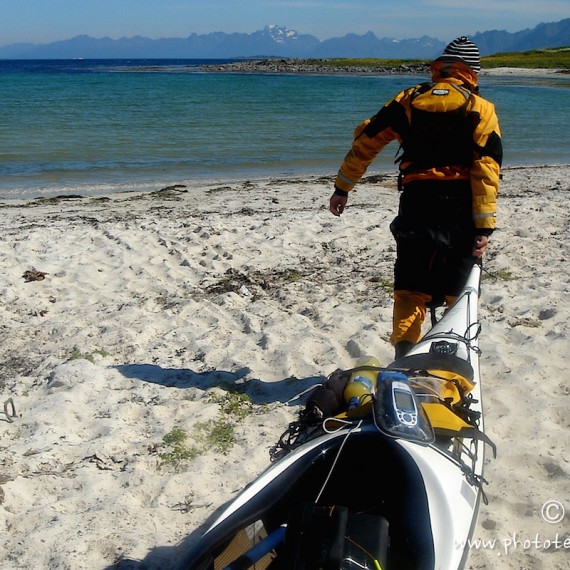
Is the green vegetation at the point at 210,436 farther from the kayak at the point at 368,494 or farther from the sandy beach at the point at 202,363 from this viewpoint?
the kayak at the point at 368,494

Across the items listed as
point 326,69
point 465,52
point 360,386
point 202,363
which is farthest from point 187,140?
point 326,69

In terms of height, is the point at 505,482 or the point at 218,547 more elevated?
the point at 218,547

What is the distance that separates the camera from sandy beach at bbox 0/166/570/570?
10.9ft

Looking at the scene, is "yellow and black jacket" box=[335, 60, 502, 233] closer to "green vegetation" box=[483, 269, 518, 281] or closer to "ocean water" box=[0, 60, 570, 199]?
"green vegetation" box=[483, 269, 518, 281]

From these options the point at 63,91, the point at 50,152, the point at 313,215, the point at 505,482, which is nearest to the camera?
the point at 505,482

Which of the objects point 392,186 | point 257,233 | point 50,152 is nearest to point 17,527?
point 257,233

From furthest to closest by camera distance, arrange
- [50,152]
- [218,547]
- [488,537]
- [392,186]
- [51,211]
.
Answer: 1. [50,152]
2. [392,186]
3. [51,211]
4. [488,537]
5. [218,547]

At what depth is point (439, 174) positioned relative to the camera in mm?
3977

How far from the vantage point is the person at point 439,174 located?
3.83 meters

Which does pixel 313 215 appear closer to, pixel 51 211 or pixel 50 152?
pixel 51 211

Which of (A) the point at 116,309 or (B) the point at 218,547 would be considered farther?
(A) the point at 116,309

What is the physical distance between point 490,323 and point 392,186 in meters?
7.56


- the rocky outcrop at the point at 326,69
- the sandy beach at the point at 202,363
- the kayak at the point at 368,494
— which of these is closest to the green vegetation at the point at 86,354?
the sandy beach at the point at 202,363

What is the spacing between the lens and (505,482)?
138 inches
